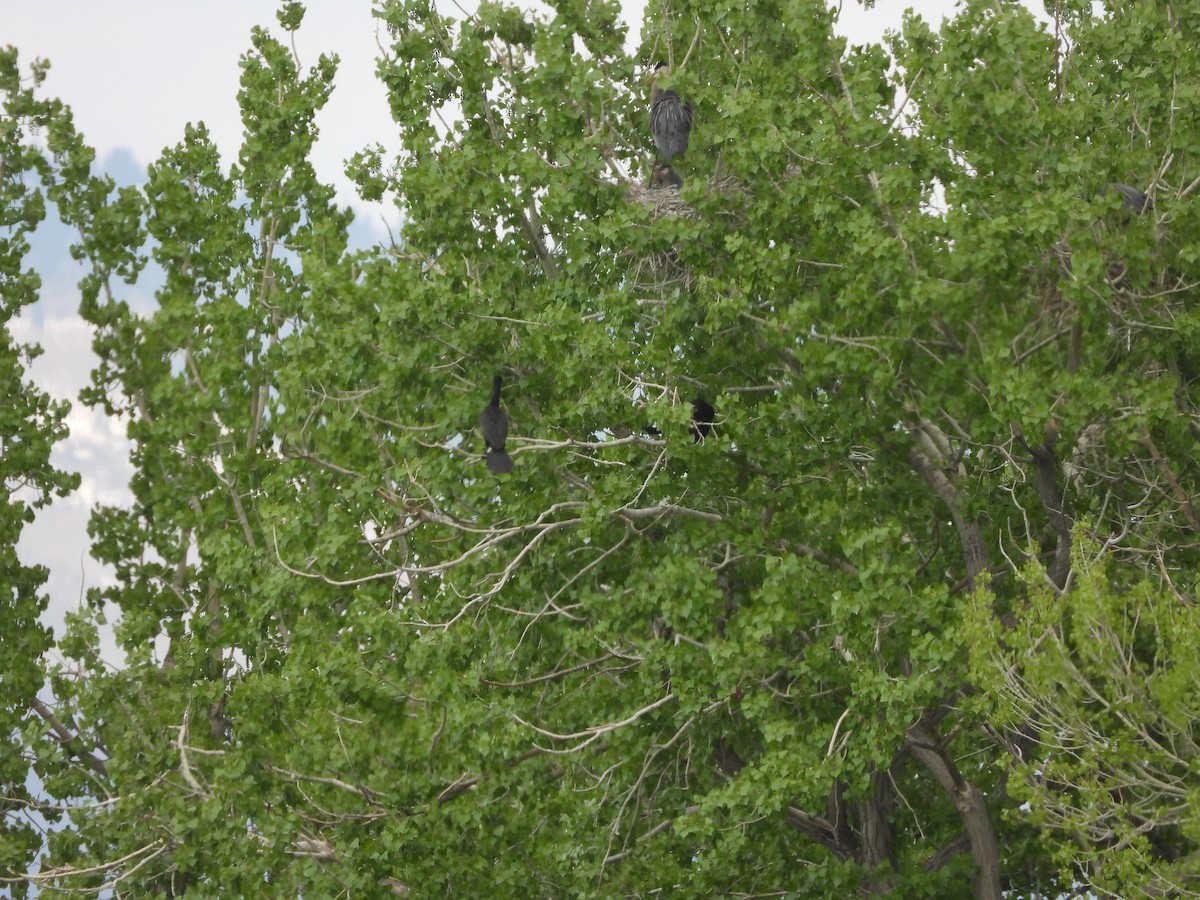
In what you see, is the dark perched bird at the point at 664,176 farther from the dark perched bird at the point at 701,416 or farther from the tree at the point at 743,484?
the dark perched bird at the point at 701,416

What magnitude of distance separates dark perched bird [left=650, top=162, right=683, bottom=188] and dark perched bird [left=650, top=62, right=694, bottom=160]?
0.54m

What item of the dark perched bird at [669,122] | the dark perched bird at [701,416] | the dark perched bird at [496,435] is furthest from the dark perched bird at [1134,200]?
the dark perched bird at [496,435]

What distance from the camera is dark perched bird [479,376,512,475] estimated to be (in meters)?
17.7

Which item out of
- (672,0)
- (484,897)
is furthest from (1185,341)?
(484,897)

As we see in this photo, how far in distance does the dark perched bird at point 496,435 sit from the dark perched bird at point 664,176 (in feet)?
13.1

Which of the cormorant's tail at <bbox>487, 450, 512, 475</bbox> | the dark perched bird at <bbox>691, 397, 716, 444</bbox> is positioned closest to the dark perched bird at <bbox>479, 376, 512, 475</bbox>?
the cormorant's tail at <bbox>487, 450, 512, 475</bbox>

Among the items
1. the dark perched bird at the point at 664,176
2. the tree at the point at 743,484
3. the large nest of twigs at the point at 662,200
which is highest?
the dark perched bird at the point at 664,176

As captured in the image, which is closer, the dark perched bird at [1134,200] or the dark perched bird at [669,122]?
the dark perched bird at [1134,200]

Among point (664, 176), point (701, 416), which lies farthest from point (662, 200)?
point (701, 416)

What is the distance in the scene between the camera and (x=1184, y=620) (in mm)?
14789

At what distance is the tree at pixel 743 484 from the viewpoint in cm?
1639

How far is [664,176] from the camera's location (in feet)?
67.4

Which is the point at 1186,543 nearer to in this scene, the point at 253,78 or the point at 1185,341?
the point at 1185,341

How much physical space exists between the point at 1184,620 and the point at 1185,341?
3355 mm
